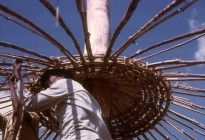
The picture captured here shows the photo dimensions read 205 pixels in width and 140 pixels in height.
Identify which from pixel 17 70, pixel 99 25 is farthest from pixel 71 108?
pixel 99 25

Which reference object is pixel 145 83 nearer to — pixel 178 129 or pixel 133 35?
pixel 133 35

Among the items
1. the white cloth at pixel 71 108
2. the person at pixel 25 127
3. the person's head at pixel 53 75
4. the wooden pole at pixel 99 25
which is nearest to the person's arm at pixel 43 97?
the white cloth at pixel 71 108

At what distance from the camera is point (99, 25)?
4270 mm

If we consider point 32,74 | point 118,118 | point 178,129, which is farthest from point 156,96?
point 32,74

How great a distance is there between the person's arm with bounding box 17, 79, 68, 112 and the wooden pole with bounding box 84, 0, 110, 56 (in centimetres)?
125

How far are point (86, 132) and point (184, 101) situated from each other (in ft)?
6.86

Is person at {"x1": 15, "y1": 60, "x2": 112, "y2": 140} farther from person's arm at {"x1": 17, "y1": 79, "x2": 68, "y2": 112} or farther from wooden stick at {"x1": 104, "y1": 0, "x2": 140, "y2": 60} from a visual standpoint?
wooden stick at {"x1": 104, "y1": 0, "x2": 140, "y2": 60}

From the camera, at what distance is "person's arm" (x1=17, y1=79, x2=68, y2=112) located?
2.71 metres

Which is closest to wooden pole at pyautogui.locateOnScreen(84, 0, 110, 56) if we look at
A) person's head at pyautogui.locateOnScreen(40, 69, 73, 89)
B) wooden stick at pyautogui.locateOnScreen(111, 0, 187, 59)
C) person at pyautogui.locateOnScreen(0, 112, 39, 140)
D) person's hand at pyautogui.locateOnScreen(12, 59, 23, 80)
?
wooden stick at pyautogui.locateOnScreen(111, 0, 187, 59)

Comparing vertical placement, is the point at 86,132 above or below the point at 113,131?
above

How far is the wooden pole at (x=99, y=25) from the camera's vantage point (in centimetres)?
411

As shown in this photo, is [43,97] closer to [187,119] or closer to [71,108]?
[71,108]

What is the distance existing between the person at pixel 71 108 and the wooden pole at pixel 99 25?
1217mm

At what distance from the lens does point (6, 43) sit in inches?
124
